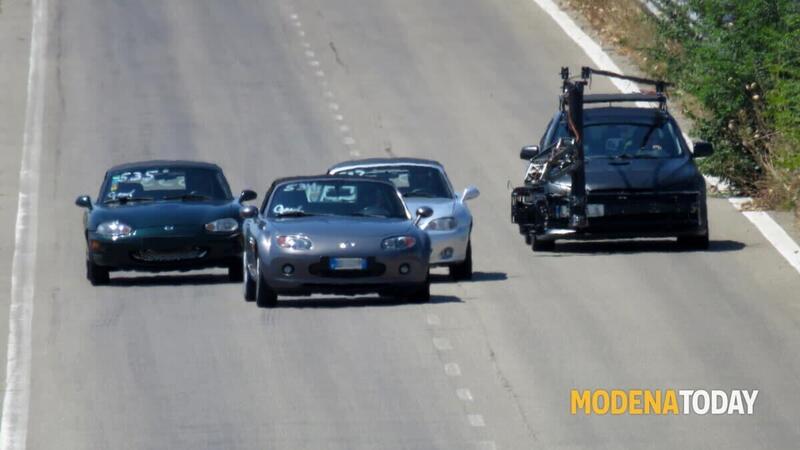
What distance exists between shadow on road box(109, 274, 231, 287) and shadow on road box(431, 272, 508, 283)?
2.46 meters

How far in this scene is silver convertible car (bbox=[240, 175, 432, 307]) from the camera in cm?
1997

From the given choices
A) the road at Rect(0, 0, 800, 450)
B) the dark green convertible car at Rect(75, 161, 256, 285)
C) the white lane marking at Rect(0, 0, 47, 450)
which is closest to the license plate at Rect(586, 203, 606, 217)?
the road at Rect(0, 0, 800, 450)

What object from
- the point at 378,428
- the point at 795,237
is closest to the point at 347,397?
the point at 378,428

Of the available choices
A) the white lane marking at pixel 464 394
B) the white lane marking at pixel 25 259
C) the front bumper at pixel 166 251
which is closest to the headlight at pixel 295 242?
the white lane marking at pixel 25 259

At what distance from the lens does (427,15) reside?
1816 inches

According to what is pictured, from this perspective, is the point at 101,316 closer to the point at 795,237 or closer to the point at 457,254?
the point at 457,254

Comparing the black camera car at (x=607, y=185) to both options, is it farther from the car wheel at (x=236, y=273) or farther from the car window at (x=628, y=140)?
the car wheel at (x=236, y=273)

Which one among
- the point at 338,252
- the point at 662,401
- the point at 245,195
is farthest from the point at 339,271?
the point at 662,401

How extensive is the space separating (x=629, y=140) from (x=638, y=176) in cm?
110

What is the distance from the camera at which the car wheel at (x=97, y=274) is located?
76.4ft

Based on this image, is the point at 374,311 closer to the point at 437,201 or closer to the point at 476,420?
the point at 437,201

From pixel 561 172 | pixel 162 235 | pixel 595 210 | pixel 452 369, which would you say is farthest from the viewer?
pixel 561 172

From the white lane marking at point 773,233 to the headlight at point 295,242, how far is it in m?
6.45

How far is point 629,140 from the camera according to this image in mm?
26359
